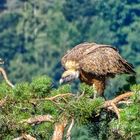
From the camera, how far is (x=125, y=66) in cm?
862

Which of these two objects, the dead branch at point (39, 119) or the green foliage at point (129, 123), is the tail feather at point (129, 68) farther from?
the green foliage at point (129, 123)

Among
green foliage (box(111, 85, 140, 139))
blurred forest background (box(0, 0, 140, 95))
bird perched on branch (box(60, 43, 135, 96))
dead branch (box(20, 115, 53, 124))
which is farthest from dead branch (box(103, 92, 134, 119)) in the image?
blurred forest background (box(0, 0, 140, 95))

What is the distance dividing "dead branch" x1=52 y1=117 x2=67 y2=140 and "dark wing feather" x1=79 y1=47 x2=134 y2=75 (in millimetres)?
2088

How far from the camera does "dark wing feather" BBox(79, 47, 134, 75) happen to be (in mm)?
8578

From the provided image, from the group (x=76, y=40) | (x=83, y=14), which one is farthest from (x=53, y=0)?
(x=76, y=40)

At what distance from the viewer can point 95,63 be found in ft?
28.4

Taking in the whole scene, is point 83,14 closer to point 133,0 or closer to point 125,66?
point 133,0

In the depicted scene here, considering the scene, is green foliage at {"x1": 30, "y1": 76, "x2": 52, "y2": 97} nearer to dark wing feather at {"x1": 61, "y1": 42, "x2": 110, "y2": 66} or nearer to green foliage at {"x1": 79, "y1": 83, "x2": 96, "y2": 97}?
green foliage at {"x1": 79, "y1": 83, "x2": 96, "y2": 97}

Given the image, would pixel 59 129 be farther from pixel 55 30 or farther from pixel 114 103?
pixel 55 30

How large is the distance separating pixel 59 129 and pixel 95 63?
2.22 m

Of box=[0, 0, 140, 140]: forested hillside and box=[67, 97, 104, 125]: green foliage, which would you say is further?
box=[0, 0, 140, 140]: forested hillside

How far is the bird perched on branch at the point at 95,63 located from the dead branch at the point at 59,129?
6.45 feet

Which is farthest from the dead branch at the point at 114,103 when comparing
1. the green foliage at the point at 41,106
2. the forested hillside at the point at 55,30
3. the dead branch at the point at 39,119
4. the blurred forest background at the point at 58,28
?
the blurred forest background at the point at 58,28

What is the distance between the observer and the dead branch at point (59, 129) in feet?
21.4
